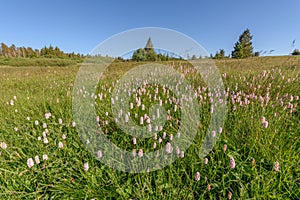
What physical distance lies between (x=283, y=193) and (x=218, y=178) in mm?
421

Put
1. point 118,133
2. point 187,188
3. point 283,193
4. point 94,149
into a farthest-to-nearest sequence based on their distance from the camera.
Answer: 1. point 118,133
2. point 94,149
3. point 187,188
4. point 283,193

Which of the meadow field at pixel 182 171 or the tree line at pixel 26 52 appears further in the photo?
the tree line at pixel 26 52

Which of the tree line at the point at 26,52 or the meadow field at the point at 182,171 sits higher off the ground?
the tree line at the point at 26,52

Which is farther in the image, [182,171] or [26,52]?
[26,52]

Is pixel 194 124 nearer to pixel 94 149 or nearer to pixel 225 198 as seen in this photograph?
pixel 225 198

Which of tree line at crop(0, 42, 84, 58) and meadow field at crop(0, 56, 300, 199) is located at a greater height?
tree line at crop(0, 42, 84, 58)

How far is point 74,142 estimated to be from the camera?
1809mm

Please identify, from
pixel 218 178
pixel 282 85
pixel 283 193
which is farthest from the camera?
pixel 282 85

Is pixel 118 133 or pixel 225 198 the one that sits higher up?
pixel 118 133

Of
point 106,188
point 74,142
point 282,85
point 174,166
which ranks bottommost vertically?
point 106,188

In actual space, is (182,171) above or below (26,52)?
below

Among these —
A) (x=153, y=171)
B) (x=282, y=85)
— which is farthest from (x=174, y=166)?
(x=282, y=85)

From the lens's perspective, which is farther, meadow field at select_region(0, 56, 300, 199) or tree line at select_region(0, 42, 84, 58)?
tree line at select_region(0, 42, 84, 58)

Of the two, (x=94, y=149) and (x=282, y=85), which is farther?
(x=282, y=85)
